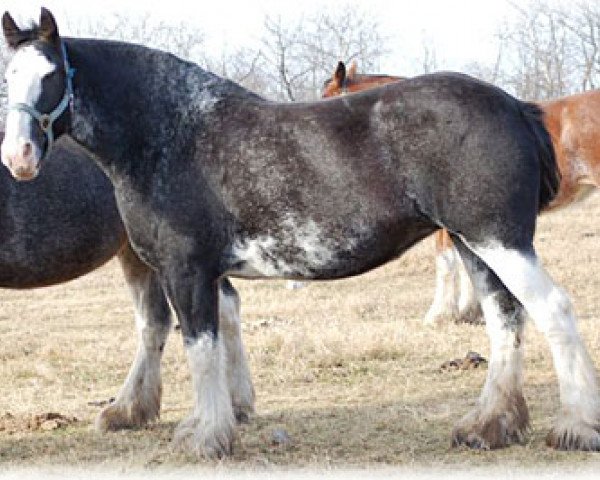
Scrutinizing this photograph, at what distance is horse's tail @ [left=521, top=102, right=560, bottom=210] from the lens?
18.9 ft

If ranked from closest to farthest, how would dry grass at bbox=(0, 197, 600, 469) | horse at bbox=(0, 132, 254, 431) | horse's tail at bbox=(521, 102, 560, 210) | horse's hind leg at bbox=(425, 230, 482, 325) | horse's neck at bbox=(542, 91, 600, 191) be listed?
horse's tail at bbox=(521, 102, 560, 210), dry grass at bbox=(0, 197, 600, 469), horse at bbox=(0, 132, 254, 431), horse's neck at bbox=(542, 91, 600, 191), horse's hind leg at bbox=(425, 230, 482, 325)

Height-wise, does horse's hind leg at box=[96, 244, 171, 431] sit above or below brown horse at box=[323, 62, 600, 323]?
below

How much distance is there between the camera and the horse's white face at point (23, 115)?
17.6ft

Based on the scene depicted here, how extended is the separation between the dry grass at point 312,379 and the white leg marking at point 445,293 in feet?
0.99

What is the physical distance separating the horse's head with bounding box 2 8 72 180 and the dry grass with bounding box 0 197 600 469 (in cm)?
178

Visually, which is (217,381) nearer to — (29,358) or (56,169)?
(56,169)

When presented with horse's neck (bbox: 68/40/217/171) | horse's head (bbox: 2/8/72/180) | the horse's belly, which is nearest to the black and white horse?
horse's neck (bbox: 68/40/217/171)

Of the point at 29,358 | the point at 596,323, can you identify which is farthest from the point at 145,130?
the point at 596,323

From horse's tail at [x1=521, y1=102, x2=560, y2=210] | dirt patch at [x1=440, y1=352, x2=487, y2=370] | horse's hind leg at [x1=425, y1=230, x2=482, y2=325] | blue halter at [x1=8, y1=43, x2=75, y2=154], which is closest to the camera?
blue halter at [x1=8, y1=43, x2=75, y2=154]

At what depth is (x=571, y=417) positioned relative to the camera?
570cm

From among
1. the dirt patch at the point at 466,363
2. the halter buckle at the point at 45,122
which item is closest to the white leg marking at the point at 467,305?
the dirt patch at the point at 466,363

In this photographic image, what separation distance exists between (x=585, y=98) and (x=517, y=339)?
17.3 feet

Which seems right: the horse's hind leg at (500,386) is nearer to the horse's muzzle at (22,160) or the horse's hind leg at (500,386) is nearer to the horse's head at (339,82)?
the horse's muzzle at (22,160)

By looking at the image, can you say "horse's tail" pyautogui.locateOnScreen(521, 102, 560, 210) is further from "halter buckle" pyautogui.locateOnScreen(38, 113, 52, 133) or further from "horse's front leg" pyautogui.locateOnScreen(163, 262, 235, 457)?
"halter buckle" pyautogui.locateOnScreen(38, 113, 52, 133)
